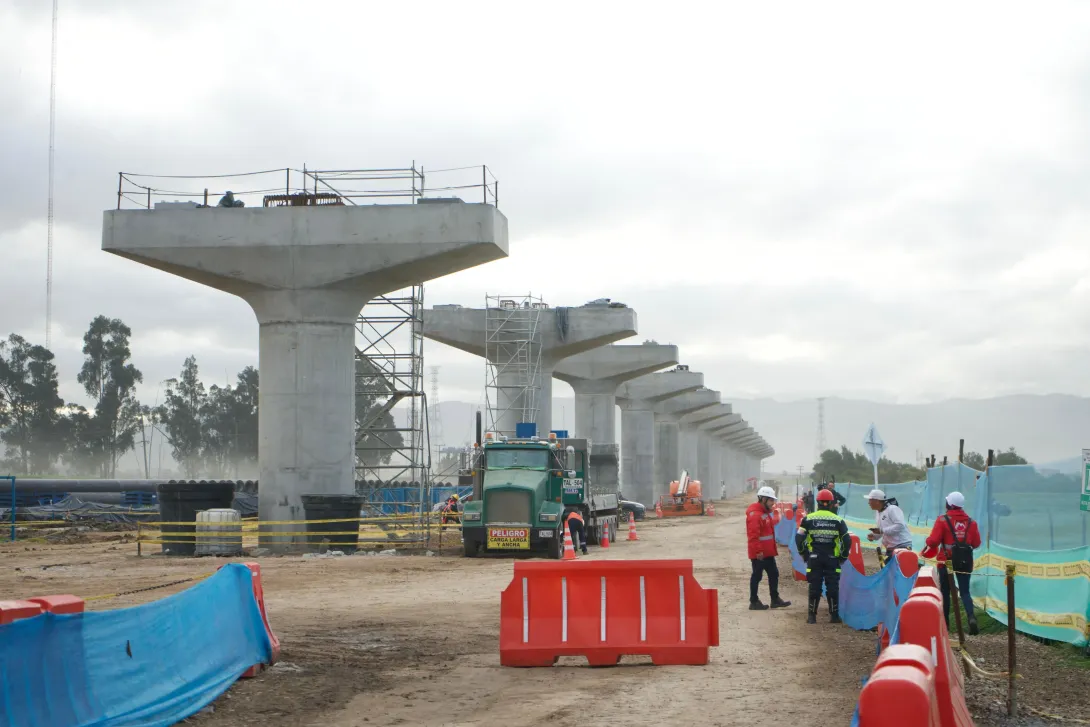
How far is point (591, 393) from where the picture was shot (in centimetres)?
6619

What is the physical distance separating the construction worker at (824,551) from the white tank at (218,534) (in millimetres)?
16550

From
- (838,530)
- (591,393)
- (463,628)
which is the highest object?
(591,393)

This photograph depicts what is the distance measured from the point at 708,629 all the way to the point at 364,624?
5.23 metres

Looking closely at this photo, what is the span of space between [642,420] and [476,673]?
67.4m

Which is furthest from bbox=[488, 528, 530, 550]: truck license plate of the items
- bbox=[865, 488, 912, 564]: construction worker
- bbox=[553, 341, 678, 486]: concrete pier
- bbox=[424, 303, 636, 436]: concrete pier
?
bbox=[553, 341, 678, 486]: concrete pier

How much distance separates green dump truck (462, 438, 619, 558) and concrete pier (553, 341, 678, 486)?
33558mm

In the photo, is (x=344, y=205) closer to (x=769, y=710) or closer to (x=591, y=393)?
(x=769, y=710)

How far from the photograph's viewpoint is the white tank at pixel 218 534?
28.2 metres

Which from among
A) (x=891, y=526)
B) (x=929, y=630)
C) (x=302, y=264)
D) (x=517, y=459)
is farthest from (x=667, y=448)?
(x=929, y=630)

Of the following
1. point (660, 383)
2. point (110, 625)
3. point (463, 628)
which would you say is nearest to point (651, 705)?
point (110, 625)

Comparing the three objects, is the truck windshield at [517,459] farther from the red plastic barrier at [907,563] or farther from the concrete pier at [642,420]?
the concrete pier at [642,420]

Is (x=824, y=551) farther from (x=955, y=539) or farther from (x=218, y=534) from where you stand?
(x=218, y=534)

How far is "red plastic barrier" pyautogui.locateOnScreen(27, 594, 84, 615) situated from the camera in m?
7.59

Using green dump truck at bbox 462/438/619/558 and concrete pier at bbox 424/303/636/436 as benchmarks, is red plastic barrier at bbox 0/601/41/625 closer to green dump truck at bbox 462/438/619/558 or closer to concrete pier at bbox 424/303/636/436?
green dump truck at bbox 462/438/619/558
